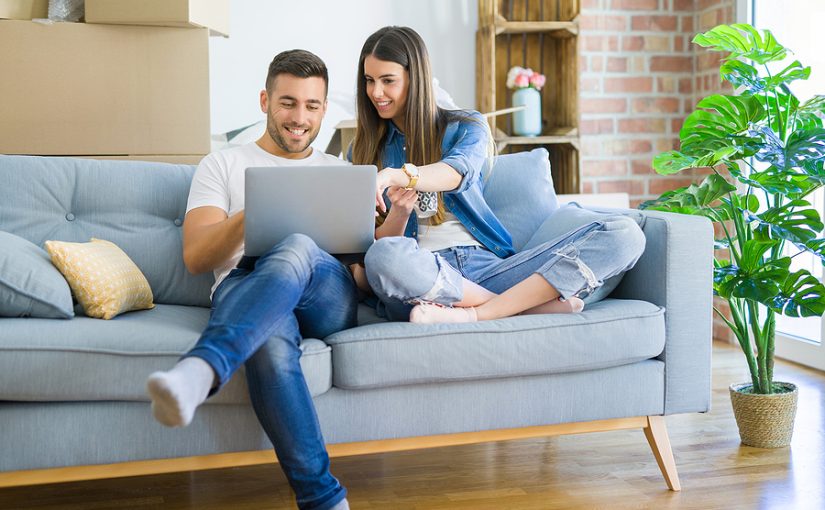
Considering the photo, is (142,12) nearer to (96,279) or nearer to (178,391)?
(96,279)

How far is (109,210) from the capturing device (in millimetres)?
2271

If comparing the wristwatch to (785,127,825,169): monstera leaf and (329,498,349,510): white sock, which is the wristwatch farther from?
(785,127,825,169): monstera leaf

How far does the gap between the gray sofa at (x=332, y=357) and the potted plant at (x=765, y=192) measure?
0.24 meters

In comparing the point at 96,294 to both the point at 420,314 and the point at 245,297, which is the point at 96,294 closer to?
the point at 245,297

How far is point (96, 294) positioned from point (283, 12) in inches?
78.5

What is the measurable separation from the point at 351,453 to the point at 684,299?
853 mm

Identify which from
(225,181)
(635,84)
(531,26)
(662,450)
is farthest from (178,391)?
(635,84)

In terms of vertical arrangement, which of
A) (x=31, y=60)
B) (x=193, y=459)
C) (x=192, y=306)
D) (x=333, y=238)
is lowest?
(x=193, y=459)

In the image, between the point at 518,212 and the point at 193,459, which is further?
the point at 518,212

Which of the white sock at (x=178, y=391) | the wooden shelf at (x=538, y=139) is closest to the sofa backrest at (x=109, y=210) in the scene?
the white sock at (x=178, y=391)

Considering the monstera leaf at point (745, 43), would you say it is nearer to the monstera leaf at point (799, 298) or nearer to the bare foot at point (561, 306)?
the monstera leaf at point (799, 298)

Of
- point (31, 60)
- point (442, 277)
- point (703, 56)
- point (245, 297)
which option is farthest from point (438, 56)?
point (245, 297)

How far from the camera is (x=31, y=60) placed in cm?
253

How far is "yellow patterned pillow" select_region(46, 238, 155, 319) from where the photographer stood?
6.21ft
